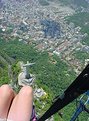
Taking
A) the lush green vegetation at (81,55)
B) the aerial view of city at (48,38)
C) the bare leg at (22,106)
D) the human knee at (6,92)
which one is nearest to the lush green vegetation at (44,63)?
the aerial view of city at (48,38)

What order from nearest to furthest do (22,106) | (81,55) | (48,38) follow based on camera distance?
(22,106) → (81,55) → (48,38)

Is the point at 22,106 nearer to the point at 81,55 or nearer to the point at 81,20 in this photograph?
the point at 81,55

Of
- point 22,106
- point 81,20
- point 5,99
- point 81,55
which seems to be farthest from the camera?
point 81,20

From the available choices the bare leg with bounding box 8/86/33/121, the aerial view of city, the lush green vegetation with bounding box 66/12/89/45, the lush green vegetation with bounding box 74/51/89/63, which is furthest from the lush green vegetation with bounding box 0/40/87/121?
the bare leg with bounding box 8/86/33/121

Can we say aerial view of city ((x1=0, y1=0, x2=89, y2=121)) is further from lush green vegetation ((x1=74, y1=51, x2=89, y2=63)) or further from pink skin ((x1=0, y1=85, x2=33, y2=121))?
pink skin ((x1=0, y1=85, x2=33, y2=121))

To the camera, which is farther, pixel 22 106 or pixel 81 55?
pixel 81 55

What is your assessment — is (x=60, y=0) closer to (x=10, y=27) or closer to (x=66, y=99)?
(x=10, y=27)

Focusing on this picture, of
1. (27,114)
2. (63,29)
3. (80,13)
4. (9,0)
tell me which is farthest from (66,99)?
(9,0)

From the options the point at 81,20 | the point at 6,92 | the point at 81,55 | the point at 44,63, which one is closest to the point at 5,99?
the point at 6,92
